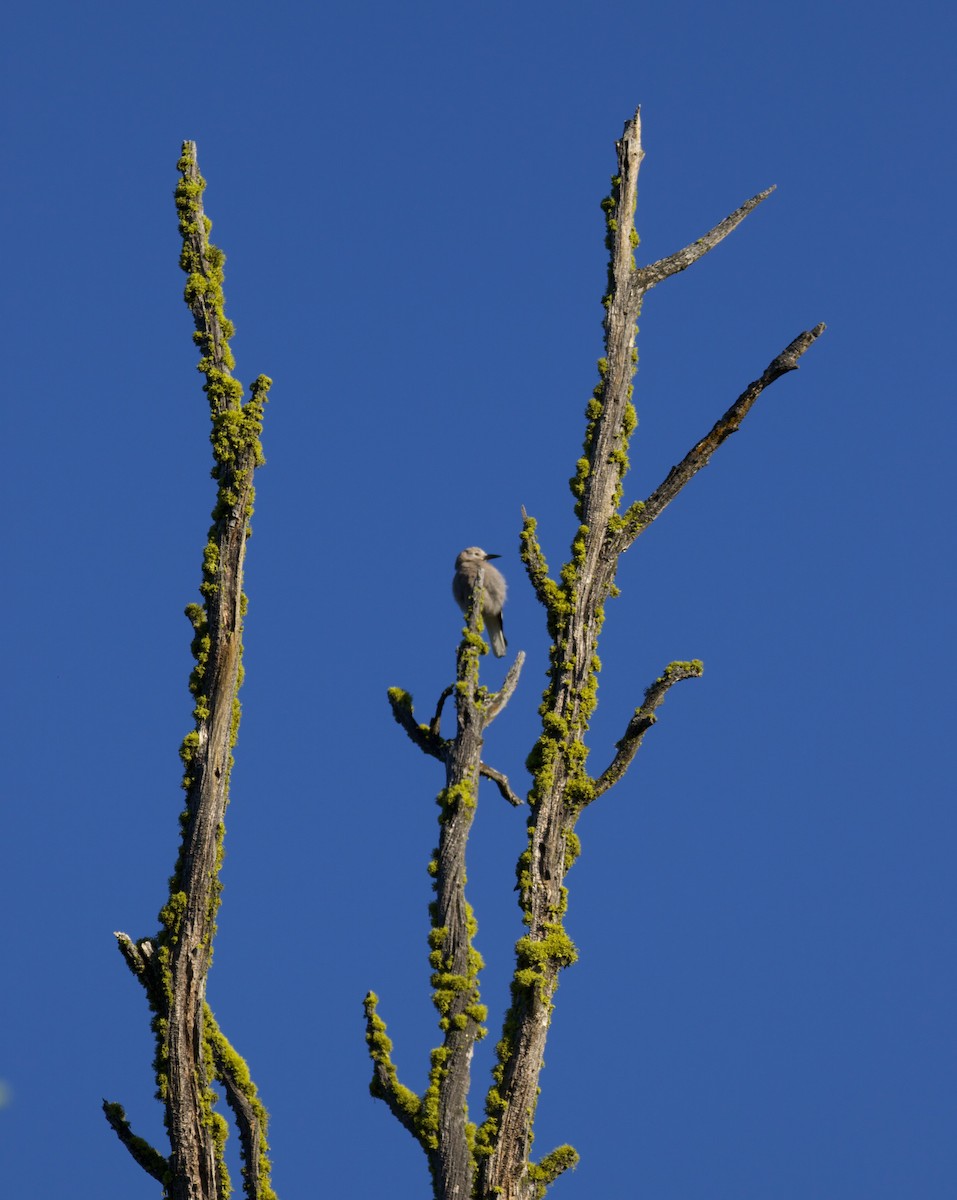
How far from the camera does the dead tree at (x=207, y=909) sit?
9367 millimetres

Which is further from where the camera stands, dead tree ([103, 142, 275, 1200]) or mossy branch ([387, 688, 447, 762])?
mossy branch ([387, 688, 447, 762])

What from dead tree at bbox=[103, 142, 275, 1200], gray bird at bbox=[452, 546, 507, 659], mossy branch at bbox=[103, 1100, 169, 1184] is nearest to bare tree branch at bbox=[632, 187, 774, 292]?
dead tree at bbox=[103, 142, 275, 1200]

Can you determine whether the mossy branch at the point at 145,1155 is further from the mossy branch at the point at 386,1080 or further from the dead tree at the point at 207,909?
the mossy branch at the point at 386,1080

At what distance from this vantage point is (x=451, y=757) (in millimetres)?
9680

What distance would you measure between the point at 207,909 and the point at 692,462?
422 cm

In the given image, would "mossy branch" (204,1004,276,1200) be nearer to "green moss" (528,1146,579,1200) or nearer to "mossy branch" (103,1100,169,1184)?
"mossy branch" (103,1100,169,1184)

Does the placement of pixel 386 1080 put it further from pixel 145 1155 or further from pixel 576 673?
pixel 576 673

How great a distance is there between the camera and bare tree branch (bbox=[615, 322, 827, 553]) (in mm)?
9938

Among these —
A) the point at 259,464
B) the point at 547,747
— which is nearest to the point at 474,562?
the point at 259,464

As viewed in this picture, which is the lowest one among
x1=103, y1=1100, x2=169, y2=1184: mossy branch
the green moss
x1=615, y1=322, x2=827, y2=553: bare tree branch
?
the green moss

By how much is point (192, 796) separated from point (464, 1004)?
7.09 feet

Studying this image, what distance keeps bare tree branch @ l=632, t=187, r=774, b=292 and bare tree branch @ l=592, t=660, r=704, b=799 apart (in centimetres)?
280

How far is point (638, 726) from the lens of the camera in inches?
369

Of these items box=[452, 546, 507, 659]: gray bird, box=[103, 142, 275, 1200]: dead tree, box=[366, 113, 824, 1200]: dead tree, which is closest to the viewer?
box=[366, 113, 824, 1200]: dead tree
